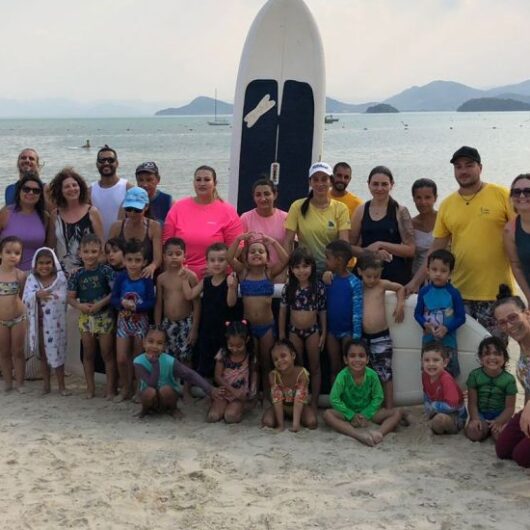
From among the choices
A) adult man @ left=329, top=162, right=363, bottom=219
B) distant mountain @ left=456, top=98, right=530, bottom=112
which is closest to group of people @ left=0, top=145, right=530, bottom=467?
adult man @ left=329, top=162, right=363, bottom=219

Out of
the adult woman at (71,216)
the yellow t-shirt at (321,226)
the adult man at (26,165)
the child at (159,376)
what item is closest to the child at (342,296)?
the yellow t-shirt at (321,226)

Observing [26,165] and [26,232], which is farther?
[26,165]

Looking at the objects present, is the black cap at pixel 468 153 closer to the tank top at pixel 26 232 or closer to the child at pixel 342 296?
the child at pixel 342 296

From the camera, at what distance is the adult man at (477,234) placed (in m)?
3.86

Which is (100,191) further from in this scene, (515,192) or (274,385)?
(515,192)

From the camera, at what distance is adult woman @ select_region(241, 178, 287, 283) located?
432cm

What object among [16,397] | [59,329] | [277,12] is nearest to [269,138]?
[277,12]

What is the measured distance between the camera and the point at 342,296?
396 centimetres

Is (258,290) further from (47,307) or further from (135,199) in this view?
(47,307)

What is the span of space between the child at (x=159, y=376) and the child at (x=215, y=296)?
0.82 ft

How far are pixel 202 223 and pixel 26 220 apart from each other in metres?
1.24

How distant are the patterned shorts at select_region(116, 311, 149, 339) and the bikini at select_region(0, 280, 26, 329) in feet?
2.31

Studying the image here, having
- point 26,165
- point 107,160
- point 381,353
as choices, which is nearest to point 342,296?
point 381,353

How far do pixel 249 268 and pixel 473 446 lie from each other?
1.64 metres
